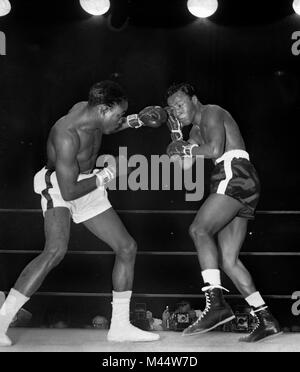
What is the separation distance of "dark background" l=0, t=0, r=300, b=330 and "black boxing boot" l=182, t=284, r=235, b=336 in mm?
1512

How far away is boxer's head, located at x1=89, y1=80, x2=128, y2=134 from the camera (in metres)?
3.08

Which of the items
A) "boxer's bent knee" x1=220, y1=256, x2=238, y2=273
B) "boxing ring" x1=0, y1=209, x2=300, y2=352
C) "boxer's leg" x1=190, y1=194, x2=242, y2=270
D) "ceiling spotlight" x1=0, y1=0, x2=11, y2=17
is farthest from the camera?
"boxing ring" x1=0, y1=209, x2=300, y2=352

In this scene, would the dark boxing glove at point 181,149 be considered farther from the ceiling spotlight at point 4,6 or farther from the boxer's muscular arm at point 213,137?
the ceiling spotlight at point 4,6

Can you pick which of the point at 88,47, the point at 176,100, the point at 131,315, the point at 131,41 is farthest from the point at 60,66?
the point at 131,315

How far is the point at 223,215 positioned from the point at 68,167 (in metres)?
0.85

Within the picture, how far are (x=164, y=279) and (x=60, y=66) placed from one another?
6.10 feet

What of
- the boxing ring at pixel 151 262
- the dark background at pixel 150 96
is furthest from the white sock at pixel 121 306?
the dark background at pixel 150 96

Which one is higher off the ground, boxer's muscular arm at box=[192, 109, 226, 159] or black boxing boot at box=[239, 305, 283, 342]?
boxer's muscular arm at box=[192, 109, 226, 159]

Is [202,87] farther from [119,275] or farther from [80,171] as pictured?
[119,275]

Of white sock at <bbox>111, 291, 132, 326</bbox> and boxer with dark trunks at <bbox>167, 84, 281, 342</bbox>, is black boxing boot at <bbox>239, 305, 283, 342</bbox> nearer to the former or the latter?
boxer with dark trunks at <bbox>167, 84, 281, 342</bbox>

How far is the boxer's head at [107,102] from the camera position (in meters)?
3.08

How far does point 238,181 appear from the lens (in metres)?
3.14

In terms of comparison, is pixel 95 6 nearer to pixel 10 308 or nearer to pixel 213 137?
pixel 213 137

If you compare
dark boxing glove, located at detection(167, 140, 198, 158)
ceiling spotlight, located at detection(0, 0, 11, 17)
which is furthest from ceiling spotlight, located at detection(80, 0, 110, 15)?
dark boxing glove, located at detection(167, 140, 198, 158)
